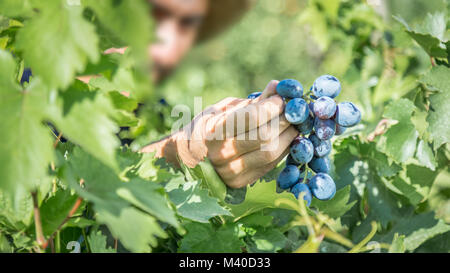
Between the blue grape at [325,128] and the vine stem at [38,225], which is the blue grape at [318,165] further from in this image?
the vine stem at [38,225]

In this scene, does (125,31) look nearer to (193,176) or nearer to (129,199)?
(129,199)

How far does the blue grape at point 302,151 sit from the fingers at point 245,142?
1.5 inches

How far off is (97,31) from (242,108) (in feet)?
1.18

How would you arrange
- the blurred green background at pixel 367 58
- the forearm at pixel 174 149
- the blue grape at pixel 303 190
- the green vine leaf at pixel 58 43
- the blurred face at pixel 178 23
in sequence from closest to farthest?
the green vine leaf at pixel 58 43 < the blue grape at pixel 303 190 < the forearm at pixel 174 149 < the blurred green background at pixel 367 58 < the blurred face at pixel 178 23

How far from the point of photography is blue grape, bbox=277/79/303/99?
29.7 inches

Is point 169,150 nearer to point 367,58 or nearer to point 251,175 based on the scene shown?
point 251,175

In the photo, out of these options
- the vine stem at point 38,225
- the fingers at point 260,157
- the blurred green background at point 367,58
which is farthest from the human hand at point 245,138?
the vine stem at point 38,225

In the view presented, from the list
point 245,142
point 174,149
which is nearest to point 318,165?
point 245,142

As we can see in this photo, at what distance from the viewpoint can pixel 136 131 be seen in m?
1.05

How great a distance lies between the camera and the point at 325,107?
28.1 inches

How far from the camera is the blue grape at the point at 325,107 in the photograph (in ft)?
2.34

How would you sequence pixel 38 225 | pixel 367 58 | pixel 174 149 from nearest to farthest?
1. pixel 38 225
2. pixel 174 149
3. pixel 367 58

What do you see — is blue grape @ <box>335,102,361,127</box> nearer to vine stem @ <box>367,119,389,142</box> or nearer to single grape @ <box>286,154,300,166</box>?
single grape @ <box>286,154,300,166</box>

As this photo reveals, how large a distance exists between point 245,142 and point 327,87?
174mm
